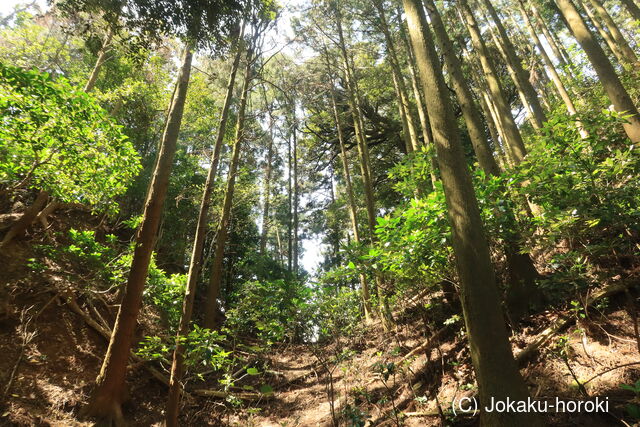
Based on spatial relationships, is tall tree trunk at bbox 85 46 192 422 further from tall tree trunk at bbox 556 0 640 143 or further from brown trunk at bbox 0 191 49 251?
tall tree trunk at bbox 556 0 640 143

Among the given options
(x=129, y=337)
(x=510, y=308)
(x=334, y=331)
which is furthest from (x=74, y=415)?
(x=510, y=308)

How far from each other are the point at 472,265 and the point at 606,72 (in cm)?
517

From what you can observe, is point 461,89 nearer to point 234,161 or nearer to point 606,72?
point 606,72

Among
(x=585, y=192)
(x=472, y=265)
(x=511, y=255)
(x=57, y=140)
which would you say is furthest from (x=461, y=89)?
(x=57, y=140)

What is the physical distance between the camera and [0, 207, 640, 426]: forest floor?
2.81m

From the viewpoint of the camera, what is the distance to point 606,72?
4.93 m

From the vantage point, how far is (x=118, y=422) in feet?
13.9

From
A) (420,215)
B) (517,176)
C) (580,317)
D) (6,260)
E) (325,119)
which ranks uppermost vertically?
(325,119)

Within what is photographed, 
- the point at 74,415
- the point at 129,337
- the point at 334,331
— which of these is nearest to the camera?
the point at 129,337

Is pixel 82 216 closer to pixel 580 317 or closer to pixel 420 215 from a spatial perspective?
pixel 420 215

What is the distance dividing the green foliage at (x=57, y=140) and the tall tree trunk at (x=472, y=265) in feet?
15.1

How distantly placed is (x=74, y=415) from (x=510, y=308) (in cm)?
637

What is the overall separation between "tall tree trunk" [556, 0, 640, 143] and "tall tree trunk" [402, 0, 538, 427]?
3482 millimetres

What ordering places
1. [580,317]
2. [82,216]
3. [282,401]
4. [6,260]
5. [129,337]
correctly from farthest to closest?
[82,216]
[282,401]
[6,260]
[129,337]
[580,317]
